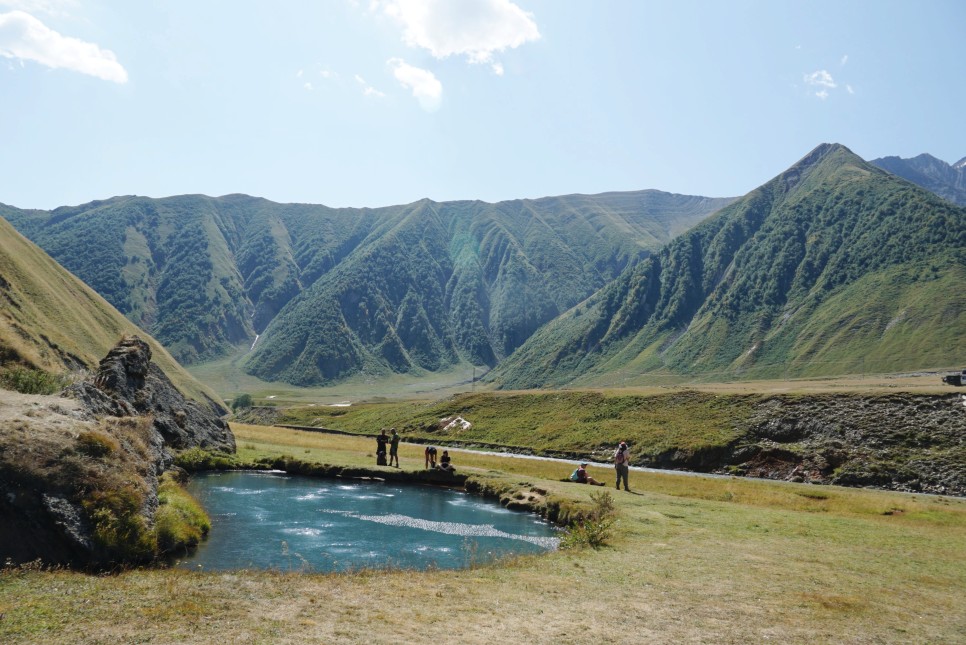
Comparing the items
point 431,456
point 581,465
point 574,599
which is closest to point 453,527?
point 574,599

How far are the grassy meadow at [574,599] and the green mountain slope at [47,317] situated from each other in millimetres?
49107

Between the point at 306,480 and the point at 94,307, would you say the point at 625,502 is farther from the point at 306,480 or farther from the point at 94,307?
the point at 94,307

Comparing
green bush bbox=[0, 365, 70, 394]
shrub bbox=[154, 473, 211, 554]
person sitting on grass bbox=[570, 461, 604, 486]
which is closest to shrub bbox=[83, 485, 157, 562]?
shrub bbox=[154, 473, 211, 554]

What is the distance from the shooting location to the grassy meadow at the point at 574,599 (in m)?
13.0

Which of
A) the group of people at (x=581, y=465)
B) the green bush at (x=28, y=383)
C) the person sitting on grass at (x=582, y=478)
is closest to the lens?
the green bush at (x=28, y=383)

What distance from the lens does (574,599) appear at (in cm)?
1655

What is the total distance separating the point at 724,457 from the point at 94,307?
342 feet

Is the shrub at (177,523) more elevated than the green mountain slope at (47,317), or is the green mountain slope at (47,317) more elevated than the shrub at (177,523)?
the green mountain slope at (47,317)

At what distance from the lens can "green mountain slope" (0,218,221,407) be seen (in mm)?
62391

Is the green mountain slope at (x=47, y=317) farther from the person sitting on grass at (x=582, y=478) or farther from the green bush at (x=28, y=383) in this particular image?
the person sitting on grass at (x=582, y=478)

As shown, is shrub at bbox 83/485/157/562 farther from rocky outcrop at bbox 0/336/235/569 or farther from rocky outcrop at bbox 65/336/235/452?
rocky outcrop at bbox 65/336/235/452

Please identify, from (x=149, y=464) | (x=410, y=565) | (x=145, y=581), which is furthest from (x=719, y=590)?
(x=149, y=464)

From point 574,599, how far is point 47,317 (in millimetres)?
91131

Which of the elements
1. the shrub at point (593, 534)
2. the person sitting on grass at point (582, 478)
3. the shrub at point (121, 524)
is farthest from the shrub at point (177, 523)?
the person sitting on grass at point (582, 478)
